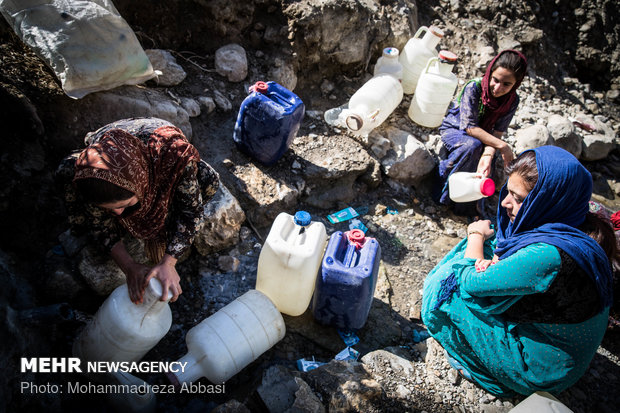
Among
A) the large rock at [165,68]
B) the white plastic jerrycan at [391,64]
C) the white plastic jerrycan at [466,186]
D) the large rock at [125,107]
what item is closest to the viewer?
the large rock at [125,107]

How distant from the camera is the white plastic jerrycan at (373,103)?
12.0ft

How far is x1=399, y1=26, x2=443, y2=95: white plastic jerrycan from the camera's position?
4.03m

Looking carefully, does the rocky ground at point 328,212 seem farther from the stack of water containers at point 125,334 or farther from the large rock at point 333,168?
the stack of water containers at point 125,334

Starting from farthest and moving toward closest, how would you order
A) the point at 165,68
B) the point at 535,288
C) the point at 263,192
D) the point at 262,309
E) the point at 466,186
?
1. the point at 165,68
2. the point at 263,192
3. the point at 466,186
4. the point at 262,309
5. the point at 535,288

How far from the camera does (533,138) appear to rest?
4070 millimetres

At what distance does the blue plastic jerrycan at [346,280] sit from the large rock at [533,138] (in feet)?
8.85

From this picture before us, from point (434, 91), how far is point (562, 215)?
7.43ft

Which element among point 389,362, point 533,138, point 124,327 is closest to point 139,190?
point 124,327

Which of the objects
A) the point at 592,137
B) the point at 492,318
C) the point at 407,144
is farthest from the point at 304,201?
the point at 592,137

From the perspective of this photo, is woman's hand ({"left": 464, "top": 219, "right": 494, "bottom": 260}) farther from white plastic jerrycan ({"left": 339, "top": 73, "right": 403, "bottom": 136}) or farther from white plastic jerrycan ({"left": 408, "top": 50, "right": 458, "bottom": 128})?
white plastic jerrycan ({"left": 408, "top": 50, "right": 458, "bottom": 128})

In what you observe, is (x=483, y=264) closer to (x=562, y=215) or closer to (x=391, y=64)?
(x=562, y=215)

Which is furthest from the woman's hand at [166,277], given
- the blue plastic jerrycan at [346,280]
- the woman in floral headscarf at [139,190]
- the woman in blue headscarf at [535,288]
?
the woman in blue headscarf at [535,288]

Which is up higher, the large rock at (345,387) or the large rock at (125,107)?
the large rock at (125,107)

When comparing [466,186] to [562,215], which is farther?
[466,186]
